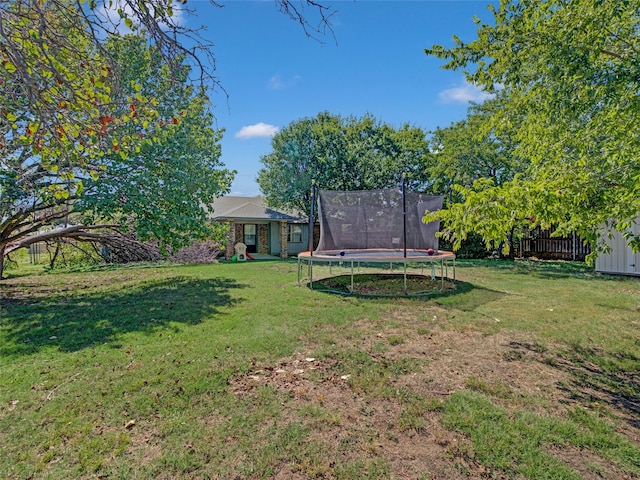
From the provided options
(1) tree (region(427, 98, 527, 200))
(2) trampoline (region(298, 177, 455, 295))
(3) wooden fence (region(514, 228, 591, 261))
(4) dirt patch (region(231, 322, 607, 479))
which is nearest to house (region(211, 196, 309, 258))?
(1) tree (region(427, 98, 527, 200))

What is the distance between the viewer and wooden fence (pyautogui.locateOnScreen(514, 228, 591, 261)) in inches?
535

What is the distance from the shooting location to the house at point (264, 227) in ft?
57.8

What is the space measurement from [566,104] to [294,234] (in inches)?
648

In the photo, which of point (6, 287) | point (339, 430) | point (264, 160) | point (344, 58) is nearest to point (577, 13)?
point (344, 58)

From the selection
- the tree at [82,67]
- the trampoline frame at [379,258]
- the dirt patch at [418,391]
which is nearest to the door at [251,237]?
the trampoline frame at [379,258]

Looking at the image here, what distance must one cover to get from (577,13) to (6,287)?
11.5 metres

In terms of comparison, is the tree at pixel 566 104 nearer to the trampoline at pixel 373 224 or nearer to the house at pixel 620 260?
the trampoline at pixel 373 224

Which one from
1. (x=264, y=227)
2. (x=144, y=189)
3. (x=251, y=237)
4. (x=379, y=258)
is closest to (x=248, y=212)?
(x=264, y=227)

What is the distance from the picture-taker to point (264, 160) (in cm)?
1833

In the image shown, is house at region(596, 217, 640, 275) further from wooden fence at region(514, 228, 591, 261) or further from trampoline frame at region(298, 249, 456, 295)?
trampoline frame at region(298, 249, 456, 295)

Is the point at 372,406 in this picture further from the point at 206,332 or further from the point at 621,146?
the point at 621,146

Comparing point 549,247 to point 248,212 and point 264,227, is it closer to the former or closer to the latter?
point 264,227

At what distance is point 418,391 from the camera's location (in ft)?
9.81

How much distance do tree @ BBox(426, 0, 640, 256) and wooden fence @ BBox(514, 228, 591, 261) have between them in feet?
37.1
